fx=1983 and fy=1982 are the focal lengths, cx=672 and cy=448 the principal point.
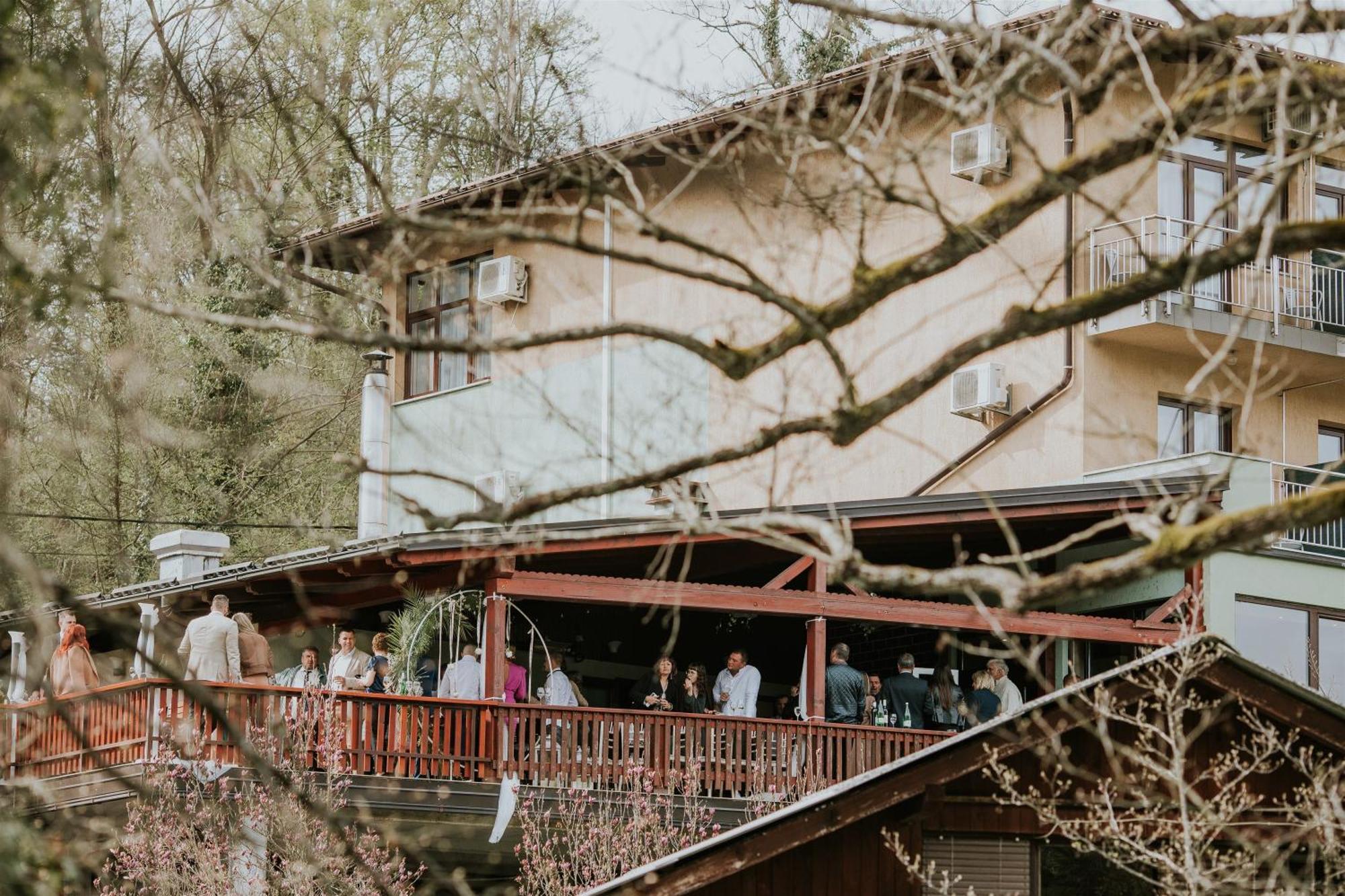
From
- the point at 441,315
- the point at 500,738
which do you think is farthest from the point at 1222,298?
the point at 441,315

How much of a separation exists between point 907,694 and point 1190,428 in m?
6.28

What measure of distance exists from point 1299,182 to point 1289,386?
264 centimetres

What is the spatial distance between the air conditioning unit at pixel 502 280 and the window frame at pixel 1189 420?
A: 8.94 meters

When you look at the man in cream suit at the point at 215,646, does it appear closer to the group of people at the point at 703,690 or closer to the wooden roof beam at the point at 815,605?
the wooden roof beam at the point at 815,605

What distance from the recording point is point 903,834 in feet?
43.8

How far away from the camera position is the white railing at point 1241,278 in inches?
886

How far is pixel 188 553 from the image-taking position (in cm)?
2331

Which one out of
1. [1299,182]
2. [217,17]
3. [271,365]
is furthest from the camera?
[271,365]

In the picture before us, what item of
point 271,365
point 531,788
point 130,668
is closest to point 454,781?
point 531,788

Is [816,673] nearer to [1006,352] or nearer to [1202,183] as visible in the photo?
[1006,352]

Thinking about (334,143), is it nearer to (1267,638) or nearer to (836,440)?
(1267,638)

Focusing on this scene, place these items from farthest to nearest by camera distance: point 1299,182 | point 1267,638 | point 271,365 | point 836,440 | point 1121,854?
1. point 271,365
2. point 1299,182
3. point 1267,638
4. point 1121,854
5. point 836,440

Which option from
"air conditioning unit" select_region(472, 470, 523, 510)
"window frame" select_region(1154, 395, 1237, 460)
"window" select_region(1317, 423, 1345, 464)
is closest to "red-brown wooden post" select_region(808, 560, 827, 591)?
"window frame" select_region(1154, 395, 1237, 460)

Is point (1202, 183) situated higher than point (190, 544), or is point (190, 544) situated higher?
point (1202, 183)
